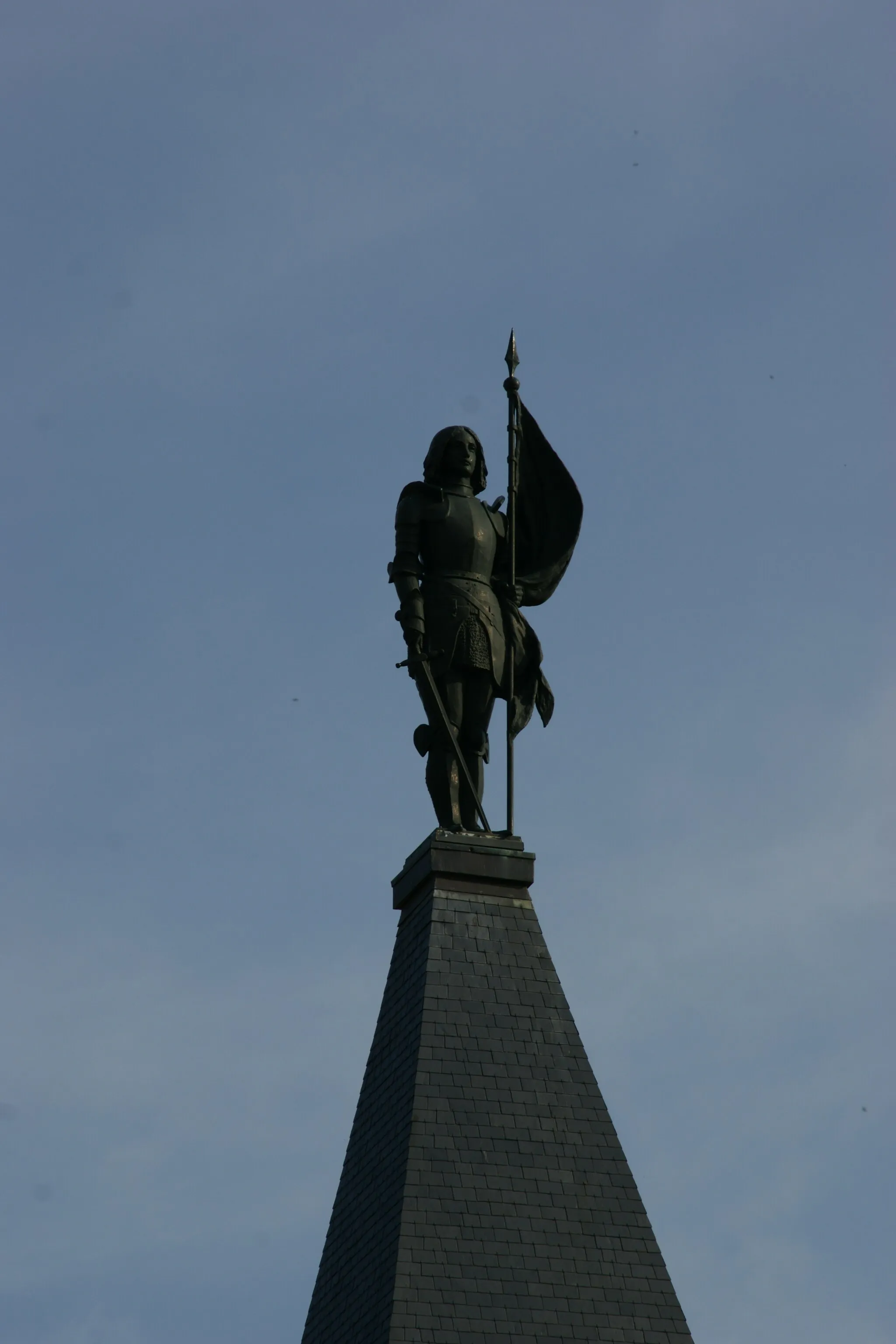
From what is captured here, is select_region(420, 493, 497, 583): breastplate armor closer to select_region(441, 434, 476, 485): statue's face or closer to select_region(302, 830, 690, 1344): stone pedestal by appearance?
select_region(441, 434, 476, 485): statue's face

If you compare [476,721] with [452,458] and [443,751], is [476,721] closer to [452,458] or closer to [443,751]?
[443,751]

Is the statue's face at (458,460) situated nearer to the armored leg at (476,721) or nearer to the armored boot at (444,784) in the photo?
the armored leg at (476,721)

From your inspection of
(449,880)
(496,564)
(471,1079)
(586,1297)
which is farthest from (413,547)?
(586,1297)

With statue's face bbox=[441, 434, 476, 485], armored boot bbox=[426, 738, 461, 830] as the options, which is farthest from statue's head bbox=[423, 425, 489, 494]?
armored boot bbox=[426, 738, 461, 830]

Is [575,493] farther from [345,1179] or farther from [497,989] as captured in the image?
[345,1179]

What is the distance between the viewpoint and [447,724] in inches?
1428

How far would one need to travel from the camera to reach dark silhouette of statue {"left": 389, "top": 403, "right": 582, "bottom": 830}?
36.5 m

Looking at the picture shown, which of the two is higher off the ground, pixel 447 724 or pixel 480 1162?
pixel 447 724

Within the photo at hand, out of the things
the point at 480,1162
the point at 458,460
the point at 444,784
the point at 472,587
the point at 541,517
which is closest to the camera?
the point at 480,1162

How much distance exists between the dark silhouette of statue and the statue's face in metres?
0.01

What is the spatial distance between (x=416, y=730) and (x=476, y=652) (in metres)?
1.30

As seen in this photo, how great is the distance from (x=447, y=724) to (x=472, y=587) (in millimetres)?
1920

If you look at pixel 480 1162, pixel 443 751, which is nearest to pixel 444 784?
pixel 443 751

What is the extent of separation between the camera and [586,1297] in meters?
31.3
